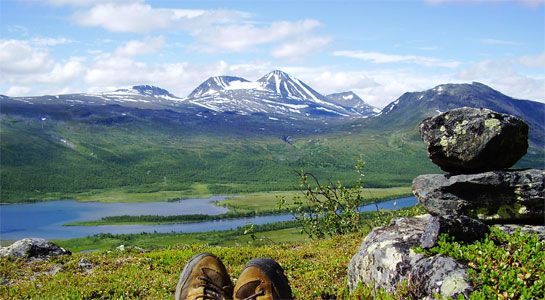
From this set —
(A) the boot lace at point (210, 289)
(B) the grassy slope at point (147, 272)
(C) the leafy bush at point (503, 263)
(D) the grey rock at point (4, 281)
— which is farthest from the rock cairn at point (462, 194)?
(D) the grey rock at point (4, 281)

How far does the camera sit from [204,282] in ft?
37.9

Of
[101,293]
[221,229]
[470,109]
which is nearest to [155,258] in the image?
[101,293]

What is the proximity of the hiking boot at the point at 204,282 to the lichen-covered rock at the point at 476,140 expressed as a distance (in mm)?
8925

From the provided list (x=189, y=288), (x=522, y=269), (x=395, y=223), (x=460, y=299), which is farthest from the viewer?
(x=395, y=223)

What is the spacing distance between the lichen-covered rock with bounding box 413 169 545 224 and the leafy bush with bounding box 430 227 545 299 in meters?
2.36

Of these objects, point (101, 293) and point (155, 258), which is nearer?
point (101, 293)

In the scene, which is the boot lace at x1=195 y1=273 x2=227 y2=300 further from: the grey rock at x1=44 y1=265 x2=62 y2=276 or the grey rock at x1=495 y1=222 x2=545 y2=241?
the grey rock at x1=44 y1=265 x2=62 y2=276

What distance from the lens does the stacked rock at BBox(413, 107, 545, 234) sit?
15.5m

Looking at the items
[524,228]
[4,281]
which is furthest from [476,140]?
[4,281]

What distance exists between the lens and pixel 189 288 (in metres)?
11.5

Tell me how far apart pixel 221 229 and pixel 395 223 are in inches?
7337

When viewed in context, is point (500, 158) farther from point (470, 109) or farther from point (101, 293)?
point (101, 293)

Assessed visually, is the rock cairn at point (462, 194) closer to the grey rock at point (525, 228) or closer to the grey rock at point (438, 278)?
the grey rock at point (525, 228)

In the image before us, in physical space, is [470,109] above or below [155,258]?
above
